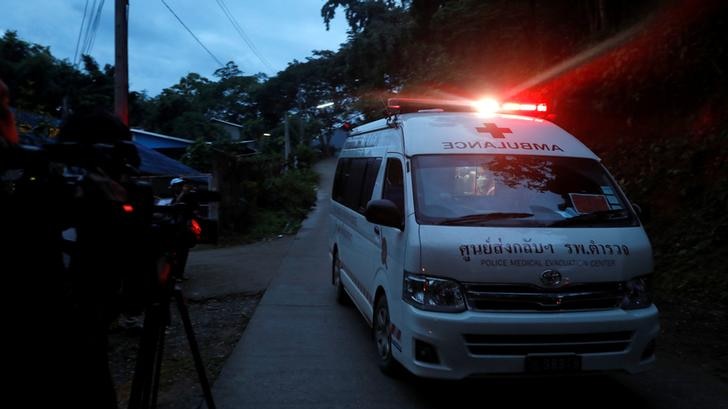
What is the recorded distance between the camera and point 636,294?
14.9 ft

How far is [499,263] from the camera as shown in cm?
428

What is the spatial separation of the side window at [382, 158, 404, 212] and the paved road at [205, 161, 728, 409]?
4.88 ft

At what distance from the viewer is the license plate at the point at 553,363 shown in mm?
4254

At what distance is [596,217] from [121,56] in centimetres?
817

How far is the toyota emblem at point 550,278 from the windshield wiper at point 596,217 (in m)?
0.51

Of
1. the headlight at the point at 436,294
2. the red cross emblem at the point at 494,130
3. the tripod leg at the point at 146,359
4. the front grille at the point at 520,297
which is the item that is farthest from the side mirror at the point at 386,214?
the tripod leg at the point at 146,359

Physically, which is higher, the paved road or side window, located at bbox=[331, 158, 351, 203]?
side window, located at bbox=[331, 158, 351, 203]

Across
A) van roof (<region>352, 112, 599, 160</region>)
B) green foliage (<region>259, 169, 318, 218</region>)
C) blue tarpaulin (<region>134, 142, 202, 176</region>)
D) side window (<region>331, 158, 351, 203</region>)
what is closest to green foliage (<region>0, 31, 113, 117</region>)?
green foliage (<region>259, 169, 318, 218</region>)

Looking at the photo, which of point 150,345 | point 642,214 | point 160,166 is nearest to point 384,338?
point 642,214

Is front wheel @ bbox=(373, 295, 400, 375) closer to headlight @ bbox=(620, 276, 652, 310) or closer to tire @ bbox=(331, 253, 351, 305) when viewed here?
headlight @ bbox=(620, 276, 652, 310)

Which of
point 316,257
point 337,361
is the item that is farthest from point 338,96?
point 337,361

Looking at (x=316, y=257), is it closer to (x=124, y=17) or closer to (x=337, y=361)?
(x=124, y=17)

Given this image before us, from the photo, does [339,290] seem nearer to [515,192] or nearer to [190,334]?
[515,192]

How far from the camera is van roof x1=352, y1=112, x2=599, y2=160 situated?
5.31 metres
